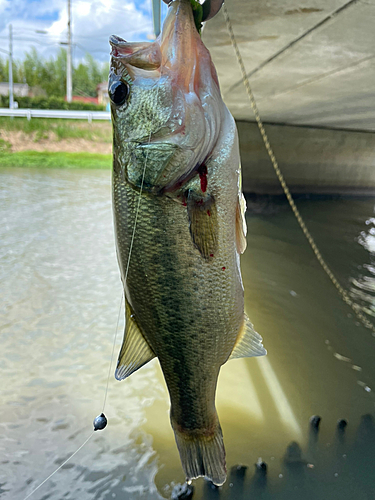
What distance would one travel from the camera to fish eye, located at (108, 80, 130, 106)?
1.32 metres

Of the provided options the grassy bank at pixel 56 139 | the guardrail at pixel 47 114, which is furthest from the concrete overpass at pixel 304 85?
the guardrail at pixel 47 114

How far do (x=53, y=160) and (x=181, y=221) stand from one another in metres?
24.0

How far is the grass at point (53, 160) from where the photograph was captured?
22.0 meters

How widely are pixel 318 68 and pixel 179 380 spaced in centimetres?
498

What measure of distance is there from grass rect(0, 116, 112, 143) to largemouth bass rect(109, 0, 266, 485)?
28.8 meters

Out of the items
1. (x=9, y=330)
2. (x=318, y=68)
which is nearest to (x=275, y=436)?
(x=9, y=330)

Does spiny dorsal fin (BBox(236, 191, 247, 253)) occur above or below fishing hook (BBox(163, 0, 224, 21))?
below

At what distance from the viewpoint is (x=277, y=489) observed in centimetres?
253

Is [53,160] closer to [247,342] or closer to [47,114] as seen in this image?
[47,114]

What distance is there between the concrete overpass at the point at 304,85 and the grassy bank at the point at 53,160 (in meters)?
13.4

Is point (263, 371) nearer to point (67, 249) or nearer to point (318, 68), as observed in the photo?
point (318, 68)

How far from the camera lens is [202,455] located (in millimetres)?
1687

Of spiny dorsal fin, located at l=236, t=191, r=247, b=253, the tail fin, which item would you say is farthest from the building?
the tail fin

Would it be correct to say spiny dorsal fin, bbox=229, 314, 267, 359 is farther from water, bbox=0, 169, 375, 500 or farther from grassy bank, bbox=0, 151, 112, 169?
grassy bank, bbox=0, 151, 112, 169
